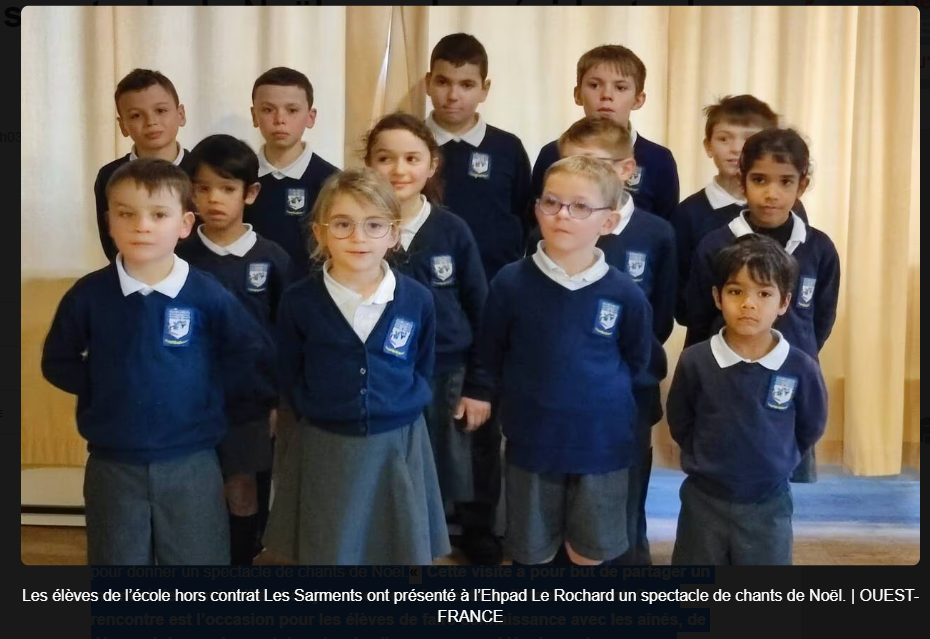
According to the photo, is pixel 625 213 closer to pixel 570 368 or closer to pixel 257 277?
pixel 570 368

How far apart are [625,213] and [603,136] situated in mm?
180

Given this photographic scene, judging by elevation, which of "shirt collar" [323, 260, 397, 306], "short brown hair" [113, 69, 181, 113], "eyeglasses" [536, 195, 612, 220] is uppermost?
"short brown hair" [113, 69, 181, 113]

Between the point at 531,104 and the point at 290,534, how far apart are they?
1.07 m

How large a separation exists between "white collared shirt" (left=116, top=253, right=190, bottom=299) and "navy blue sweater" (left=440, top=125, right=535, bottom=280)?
62 cm

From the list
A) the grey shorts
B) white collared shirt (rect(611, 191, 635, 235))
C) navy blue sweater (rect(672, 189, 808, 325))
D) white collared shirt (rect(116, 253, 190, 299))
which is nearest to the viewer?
white collared shirt (rect(116, 253, 190, 299))

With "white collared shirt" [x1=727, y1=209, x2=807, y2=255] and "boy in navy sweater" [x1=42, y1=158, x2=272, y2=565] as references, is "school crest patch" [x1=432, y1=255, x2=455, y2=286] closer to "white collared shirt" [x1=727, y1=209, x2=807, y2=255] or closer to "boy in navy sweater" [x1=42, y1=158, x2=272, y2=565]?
"boy in navy sweater" [x1=42, y1=158, x2=272, y2=565]

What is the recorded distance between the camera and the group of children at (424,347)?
61.2 inches

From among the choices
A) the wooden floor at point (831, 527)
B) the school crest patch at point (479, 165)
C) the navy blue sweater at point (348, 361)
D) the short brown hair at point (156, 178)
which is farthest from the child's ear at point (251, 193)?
the wooden floor at point (831, 527)

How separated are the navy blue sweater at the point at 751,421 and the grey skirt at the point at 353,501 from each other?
531 millimetres

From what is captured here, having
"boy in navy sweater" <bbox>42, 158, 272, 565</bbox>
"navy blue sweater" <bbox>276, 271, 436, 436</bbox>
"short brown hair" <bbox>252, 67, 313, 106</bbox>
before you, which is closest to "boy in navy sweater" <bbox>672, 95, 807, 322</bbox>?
"navy blue sweater" <bbox>276, 271, 436, 436</bbox>

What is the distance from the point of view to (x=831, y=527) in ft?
6.70

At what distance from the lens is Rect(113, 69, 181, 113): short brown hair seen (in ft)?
6.29

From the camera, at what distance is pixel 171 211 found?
5.14ft

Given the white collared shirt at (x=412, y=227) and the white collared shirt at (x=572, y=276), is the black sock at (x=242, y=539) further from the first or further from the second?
the white collared shirt at (x=572, y=276)
